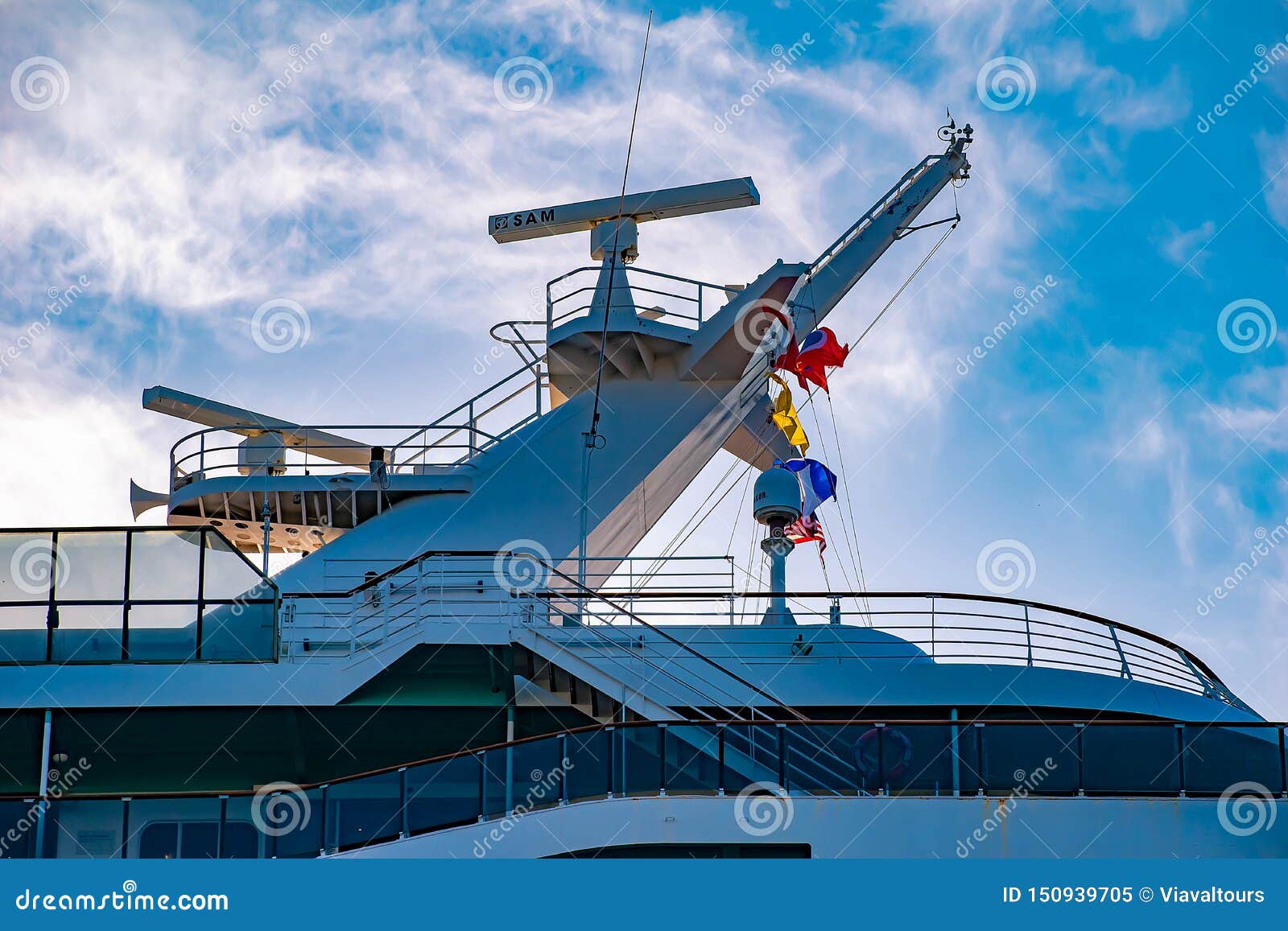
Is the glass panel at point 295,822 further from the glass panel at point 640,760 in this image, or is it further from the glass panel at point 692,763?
the glass panel at point 692,763

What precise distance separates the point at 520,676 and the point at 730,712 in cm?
277

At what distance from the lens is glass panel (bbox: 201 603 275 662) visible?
2338cm

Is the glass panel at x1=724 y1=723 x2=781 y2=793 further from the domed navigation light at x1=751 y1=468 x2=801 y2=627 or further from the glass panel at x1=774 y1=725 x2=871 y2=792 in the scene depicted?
the domed navigation light at x1=751 y1=468 x2=801 y2=627

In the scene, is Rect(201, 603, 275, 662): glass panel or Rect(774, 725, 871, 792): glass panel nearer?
Rect(774, 725, 871, 792): glass panel

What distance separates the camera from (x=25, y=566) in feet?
78.3

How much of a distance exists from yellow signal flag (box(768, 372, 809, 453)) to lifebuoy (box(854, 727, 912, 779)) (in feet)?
34.9

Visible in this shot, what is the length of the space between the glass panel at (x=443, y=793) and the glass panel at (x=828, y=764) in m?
3.32

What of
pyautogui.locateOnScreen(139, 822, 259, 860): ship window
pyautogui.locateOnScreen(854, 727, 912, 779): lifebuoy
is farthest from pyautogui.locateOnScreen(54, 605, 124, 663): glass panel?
pyautogui.locateOnScreen(854, 727, 912, 779): lifebuoy

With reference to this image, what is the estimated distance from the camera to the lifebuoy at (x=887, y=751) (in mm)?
19594

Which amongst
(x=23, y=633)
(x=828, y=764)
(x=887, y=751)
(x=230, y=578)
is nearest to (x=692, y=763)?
(x=828, y=764)

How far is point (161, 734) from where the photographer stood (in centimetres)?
2358

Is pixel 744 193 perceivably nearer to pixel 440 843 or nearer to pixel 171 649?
pixel 171 649

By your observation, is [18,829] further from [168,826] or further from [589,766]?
[589,766]

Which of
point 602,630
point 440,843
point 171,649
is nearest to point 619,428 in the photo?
point 602,630
